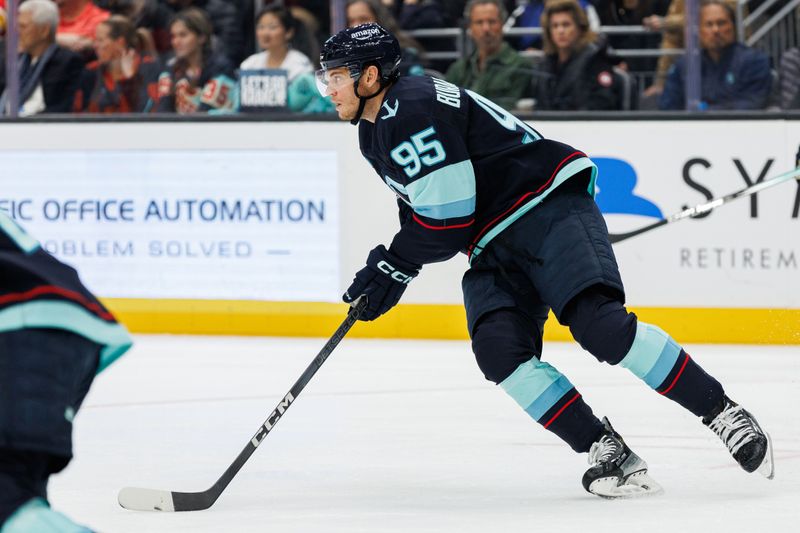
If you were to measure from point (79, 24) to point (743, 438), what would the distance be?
455 centimetres

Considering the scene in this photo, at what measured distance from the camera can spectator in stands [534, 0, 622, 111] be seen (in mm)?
6090

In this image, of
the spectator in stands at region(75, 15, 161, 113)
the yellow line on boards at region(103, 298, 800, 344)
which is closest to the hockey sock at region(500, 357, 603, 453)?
the yellow line on boards at region(103, 298, 800, 344)

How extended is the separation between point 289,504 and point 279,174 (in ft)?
10.8

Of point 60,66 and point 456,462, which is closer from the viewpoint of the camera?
point 456,462

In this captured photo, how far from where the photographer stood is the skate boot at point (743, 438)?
3.23 metres

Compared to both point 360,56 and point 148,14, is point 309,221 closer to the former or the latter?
point 148,14

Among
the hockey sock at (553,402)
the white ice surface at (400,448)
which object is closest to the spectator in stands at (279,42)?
the white ice surface at (400,448)

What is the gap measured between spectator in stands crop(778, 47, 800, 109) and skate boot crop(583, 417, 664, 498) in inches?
118

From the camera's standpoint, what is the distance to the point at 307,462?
149 inches

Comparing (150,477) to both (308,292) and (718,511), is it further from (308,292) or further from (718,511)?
(308,292)

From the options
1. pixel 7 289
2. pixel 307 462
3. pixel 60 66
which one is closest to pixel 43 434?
pixel 7 289

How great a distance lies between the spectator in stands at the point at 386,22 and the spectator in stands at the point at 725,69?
103 centimetres

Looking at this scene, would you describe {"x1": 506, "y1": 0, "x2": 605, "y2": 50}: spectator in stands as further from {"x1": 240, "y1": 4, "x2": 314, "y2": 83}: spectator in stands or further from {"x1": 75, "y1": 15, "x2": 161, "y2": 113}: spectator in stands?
{"x1": 75, "y1": 15, "x2": 161, "y2": 113}: spectator in stands

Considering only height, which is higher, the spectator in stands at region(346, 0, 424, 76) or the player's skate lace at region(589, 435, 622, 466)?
the spectator in stands at region(346, 0, 424, 76)
